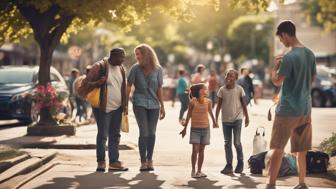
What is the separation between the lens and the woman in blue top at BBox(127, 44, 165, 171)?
11.2 m

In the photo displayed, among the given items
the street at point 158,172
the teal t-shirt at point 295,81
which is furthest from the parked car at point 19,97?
the teal t-shirt at point 295,81

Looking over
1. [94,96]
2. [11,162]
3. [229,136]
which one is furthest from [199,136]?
[11,162]

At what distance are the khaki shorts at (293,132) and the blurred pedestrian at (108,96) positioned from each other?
3.11m

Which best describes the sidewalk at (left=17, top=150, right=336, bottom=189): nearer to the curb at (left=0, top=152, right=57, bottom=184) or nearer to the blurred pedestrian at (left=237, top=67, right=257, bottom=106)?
the curb at (left=0, top=152, right=57, bottom=184)

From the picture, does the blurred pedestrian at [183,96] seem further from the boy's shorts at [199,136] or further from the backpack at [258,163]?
the boy's shorts at [199,136]

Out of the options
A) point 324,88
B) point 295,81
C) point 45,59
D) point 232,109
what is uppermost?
point 324,88

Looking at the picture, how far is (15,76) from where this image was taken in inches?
890

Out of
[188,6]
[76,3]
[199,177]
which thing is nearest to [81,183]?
[199,177]

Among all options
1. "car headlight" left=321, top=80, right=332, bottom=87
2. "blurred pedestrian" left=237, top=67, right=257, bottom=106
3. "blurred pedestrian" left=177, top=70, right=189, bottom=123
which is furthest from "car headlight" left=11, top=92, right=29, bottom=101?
"car headlight" left=321, top=80, right=332, bottom=87

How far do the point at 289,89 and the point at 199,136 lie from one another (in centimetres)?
227

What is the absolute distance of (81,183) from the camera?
9961 mm

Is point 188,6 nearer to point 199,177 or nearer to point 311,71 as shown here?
point 199,177

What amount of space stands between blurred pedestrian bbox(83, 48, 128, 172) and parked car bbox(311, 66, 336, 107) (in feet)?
77.7

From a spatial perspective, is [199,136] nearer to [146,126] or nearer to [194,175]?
[194,175]
